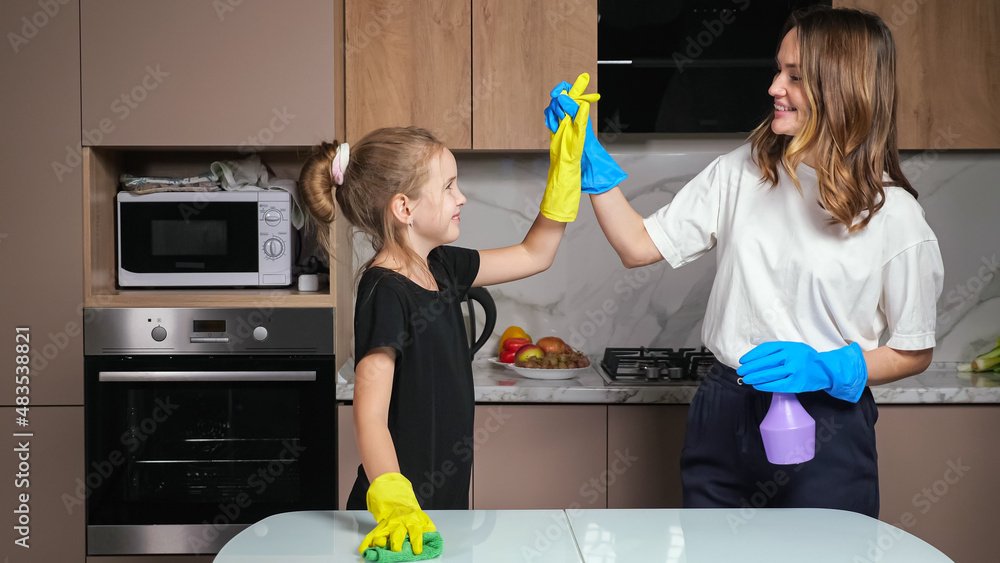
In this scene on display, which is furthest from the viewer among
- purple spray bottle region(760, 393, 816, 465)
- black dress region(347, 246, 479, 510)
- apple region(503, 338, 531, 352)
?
apple region(503, 338, 531, 352)

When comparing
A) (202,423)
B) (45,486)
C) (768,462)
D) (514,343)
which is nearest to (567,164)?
(768,462)

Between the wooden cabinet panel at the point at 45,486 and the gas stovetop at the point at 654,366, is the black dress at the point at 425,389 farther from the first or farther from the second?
the wooden cabinet panel at the point at 45,486

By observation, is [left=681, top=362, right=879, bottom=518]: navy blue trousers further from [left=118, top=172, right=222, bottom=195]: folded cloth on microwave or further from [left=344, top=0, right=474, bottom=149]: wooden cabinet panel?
[left=118, top=172, right=222, bottom=195]: folded cloth on microwave

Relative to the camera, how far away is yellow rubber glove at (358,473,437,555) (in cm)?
Answer: 91

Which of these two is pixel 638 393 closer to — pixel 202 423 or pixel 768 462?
pixel 768 462

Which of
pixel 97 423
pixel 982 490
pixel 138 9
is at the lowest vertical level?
pixel 982 490

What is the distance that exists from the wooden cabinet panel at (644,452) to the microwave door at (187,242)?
3.36ft

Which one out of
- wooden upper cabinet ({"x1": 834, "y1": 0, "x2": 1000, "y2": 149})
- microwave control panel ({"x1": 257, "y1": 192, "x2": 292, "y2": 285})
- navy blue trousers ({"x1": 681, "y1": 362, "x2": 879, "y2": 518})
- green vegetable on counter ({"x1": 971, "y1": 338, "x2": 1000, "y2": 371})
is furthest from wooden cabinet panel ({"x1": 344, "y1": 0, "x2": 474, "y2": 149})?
green vegetable on counter ({"x1": 971, "y1": 338, "x2": 1000, "y2": 371})

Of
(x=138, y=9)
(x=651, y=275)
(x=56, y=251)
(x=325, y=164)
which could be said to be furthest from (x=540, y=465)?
(x=138, y=9)

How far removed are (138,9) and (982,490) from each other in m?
2.43

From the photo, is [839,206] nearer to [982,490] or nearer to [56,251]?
[982,490]

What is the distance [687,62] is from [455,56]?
2.07 ft

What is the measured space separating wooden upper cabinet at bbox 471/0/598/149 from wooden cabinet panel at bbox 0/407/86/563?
1326mm

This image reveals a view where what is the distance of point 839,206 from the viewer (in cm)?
129
